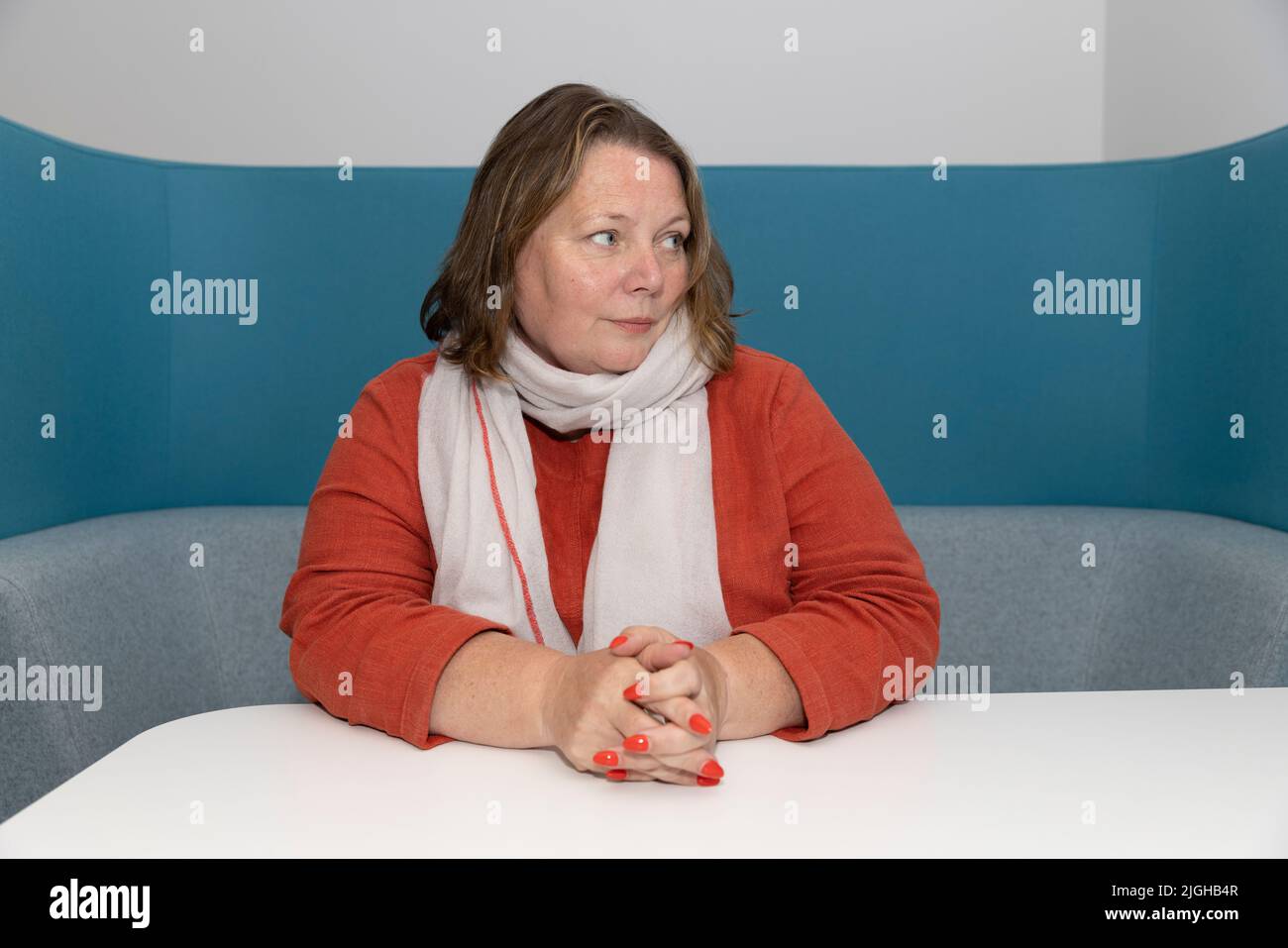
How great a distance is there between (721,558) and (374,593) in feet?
1.20

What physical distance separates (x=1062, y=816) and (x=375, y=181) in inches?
61.9

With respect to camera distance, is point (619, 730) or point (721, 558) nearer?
point (619, 730)

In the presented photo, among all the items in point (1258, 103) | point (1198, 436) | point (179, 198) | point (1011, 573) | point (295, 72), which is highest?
point (295, 72)

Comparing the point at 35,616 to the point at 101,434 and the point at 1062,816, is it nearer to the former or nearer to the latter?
the point at 101,434

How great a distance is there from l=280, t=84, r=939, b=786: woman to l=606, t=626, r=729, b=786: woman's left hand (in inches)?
3.8

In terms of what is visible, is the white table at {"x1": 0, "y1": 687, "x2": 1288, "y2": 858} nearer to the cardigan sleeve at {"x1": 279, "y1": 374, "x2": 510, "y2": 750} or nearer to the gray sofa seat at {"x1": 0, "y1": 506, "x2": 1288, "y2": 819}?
the cardigan sleeve at {"x1": 279, "y1": 374, "x2": 510, "y2": 750}

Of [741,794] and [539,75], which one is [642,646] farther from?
[539,75]

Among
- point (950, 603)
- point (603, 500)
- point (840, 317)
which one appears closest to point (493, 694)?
point (603, 500)

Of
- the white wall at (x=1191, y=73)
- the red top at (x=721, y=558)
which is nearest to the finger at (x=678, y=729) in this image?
the red top at (x=721, y=558)

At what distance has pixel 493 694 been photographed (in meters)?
0.86

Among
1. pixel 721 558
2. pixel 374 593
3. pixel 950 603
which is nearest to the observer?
pixel 374 593

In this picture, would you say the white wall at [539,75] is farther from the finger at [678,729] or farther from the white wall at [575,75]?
the finger at [678,729]

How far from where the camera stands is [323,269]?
6.29 feet
